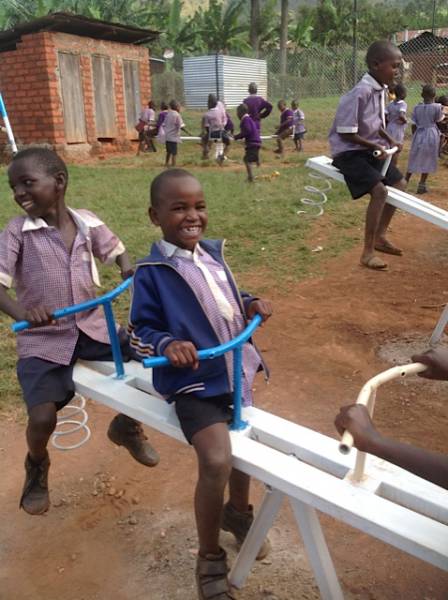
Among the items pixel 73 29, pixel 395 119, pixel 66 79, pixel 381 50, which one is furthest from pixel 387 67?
pixel 73 29

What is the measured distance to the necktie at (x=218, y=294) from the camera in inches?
75.0

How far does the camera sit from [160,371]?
6.04 feet

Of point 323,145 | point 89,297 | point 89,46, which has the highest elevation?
point 89,46

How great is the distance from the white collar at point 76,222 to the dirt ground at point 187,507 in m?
1.15

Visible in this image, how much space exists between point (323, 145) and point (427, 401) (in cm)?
1262

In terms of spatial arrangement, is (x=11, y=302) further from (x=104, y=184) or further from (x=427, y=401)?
(x=104, y=184)

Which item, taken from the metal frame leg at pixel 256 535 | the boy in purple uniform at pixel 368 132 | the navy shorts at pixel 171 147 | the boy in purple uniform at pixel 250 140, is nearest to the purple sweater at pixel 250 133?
Result: the boy in purple uniform at pixel 250 140

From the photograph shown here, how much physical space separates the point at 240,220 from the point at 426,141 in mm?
3905

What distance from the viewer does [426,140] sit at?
9.05m

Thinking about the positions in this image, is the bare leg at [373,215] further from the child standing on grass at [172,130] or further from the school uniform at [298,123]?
the school uniform at [298,123]

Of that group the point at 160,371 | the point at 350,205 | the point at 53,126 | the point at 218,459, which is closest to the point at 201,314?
the point at 160,371

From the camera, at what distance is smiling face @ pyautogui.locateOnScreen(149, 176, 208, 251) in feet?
6.16

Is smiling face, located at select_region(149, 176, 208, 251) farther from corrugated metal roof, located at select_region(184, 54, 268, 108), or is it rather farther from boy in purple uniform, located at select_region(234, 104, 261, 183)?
corrugated metal roof, located at select_region(184, 54, 268, 108)

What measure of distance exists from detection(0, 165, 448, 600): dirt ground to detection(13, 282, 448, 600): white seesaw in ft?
1.06
